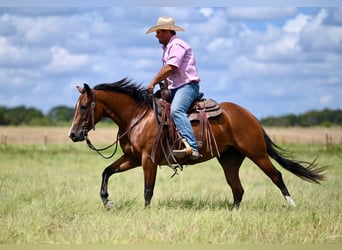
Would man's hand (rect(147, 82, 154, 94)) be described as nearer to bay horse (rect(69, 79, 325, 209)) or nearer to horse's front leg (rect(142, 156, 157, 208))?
bay horse (rect(69, 79, 325, 209))

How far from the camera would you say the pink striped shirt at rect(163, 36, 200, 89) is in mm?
8844

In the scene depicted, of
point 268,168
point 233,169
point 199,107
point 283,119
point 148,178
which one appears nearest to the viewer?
point 148,178

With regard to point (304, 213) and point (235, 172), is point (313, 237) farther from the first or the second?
point (235, 172)

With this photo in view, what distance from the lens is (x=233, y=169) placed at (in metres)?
9.90

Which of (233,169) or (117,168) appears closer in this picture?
(117,168)

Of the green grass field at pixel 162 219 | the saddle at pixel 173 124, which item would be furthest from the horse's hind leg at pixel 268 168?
the saddle at pixel 173 124

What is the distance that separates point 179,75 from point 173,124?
717mm

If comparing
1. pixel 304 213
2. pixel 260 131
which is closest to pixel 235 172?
pixel 260 131

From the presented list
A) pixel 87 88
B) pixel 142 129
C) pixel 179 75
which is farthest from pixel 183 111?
pixel 87 88

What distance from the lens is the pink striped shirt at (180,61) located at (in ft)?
29.0

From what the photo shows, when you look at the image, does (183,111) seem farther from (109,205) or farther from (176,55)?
(109,205)

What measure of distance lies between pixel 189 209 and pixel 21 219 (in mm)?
2421

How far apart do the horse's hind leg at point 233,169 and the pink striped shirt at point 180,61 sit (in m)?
1.49

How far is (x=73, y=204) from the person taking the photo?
880 cm
